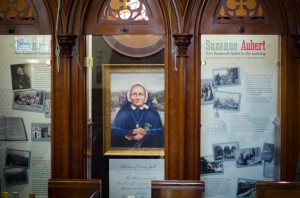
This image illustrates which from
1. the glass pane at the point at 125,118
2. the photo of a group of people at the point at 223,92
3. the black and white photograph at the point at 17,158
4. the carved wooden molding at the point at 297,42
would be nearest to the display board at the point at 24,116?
the black and white photograph at the point at 17,158

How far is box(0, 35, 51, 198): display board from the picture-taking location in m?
4.14

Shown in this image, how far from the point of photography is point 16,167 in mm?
4199

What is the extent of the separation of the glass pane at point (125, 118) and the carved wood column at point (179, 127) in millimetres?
106

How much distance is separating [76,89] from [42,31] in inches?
21.8

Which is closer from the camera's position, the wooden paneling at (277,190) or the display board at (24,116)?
the wooden paneling at (277,190)

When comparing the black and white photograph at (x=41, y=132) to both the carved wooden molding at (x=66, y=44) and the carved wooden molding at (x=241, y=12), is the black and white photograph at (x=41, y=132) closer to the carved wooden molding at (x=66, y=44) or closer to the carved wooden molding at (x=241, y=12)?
the carved wooden molding at (x=66, y=44)

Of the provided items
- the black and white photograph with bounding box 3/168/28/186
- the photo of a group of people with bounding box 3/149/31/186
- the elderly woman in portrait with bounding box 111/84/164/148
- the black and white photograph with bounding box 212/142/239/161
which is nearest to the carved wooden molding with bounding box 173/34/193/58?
the elderly woman in portrait with bounding box 111/84/164/148

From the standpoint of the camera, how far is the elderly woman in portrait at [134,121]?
13.6 ft

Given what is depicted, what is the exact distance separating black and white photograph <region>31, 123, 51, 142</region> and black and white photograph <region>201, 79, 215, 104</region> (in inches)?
51.3

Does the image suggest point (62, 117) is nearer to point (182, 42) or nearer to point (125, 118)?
point (125, 118)

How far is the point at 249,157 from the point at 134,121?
3.28ft

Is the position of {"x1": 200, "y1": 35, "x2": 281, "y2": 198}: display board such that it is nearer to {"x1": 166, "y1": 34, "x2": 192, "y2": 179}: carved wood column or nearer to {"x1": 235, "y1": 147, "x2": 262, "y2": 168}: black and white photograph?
{"x1": 235, "y1": 147, "x2": 262, "y2": 168}: black and white photograph

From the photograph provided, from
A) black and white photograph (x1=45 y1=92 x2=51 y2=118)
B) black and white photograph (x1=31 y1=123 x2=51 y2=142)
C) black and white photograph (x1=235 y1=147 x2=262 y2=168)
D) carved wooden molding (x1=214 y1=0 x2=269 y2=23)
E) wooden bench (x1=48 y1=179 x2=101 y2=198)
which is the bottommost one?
wooden bench (x1=48 y1=179 x2=101 y2=198)

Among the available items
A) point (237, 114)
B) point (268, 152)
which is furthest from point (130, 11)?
point (268, 152)
